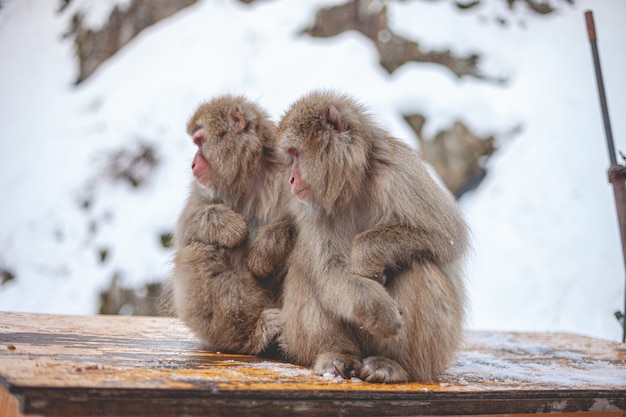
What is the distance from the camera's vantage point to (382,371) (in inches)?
87.3

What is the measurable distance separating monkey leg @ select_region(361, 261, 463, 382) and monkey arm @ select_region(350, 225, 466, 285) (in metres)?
0.05

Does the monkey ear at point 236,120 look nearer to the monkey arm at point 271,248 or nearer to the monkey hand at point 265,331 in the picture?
the monkey arm at point 271,248

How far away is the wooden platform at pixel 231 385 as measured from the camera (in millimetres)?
1673

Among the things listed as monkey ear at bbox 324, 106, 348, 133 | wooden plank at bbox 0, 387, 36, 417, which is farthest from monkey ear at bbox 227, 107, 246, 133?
wooden plank at bbox 0, 387, 36, 417

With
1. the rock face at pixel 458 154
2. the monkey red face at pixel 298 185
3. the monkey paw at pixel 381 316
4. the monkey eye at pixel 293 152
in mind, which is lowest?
the monkey paw at pixel 381 316

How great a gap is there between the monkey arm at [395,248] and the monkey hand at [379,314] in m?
0.12

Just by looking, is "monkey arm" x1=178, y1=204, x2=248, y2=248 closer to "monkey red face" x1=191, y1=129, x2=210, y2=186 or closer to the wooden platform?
"monkey red face" x1=191, y1=129, x2=210, y2=186

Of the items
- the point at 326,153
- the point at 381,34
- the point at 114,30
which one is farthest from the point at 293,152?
the point at 114,30

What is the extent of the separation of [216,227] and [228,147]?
0.44 m

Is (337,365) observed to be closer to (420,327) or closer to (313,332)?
(313,332)

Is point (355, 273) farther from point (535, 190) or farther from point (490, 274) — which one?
point (535, 190)

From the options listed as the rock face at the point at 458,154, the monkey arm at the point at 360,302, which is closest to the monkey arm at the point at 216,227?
the monkey arm at the point at 360,302

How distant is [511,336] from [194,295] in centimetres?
269

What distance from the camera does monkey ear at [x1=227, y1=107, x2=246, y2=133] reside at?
3.12 m
